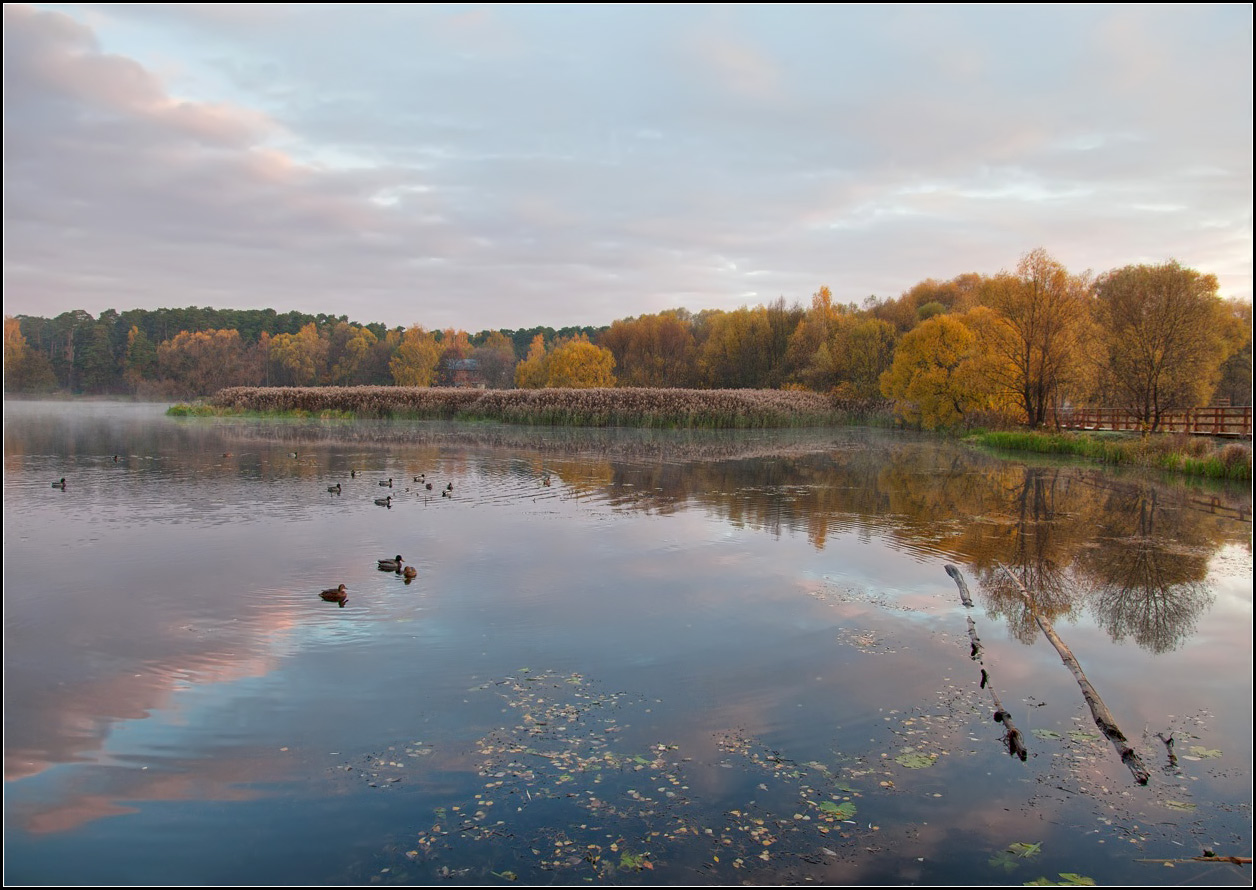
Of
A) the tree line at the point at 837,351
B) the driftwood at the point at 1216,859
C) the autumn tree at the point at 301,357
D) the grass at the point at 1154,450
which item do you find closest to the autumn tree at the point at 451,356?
the tree line at the point at 837,351

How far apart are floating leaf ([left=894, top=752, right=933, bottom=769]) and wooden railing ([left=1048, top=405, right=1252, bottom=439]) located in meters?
30.4

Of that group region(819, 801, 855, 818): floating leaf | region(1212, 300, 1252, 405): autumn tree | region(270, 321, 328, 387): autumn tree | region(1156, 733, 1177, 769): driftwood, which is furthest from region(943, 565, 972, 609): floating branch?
region(270, 321, 328, 387): autumn tree

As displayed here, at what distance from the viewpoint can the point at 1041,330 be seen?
36.2 metres

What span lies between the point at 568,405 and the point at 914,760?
3984cm

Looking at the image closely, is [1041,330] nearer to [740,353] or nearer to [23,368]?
[740,353]

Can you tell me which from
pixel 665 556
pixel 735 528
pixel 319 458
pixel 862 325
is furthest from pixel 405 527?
pixel 862 325

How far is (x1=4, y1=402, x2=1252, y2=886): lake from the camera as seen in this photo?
4.43m

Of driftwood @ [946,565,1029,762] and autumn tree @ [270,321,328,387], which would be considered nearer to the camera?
driftwood @ [946,565,1029,762]

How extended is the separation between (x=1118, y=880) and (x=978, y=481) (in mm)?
19173

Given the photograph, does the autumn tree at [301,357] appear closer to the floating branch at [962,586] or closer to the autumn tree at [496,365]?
the autumn tree at [496,365]

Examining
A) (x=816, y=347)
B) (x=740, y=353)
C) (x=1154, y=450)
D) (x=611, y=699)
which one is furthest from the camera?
(x=740, y=353)

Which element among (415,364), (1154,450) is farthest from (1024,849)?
(415,364)

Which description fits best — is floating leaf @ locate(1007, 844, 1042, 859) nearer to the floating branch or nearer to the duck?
the floating branch

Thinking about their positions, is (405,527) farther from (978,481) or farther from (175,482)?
(978,481)
